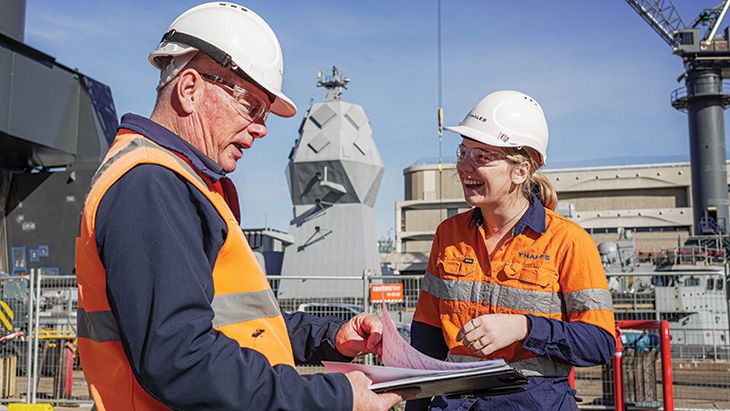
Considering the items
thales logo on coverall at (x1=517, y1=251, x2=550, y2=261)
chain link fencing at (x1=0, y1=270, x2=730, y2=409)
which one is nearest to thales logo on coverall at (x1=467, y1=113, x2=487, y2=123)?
thales logo on coverall at (x1=517, y1=251, x2=550, y2=261)

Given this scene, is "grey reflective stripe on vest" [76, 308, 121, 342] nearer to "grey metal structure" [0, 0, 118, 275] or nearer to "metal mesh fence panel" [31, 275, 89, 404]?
"metal mesh fence panel" [31, 275, 89, 404]

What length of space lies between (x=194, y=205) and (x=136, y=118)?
1.15ft

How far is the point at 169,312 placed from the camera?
1.46m

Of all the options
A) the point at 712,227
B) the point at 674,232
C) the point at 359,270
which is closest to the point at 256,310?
the point at 359,270

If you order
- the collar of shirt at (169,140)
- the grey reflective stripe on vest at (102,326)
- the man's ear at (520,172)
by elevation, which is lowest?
the grey reflective stripe on vest at (102,326)

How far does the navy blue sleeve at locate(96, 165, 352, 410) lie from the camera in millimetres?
1461

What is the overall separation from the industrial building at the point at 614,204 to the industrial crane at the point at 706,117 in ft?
43.8

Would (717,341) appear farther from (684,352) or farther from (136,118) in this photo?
(136,118)

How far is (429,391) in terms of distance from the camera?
1.86 m

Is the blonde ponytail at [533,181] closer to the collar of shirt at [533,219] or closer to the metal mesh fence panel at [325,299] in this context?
the collar of shirt at [533,219]

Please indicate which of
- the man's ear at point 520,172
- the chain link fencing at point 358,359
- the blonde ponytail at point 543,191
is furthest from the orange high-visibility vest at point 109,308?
the chain link fencing at point 358,359

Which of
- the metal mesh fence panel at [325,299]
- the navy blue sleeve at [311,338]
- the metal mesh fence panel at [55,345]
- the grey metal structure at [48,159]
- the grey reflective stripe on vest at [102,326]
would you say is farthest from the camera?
the grey metal structure at [48,159]

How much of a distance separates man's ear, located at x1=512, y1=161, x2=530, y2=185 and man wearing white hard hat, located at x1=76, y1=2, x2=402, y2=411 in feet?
4.49

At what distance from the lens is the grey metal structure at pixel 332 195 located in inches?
829
